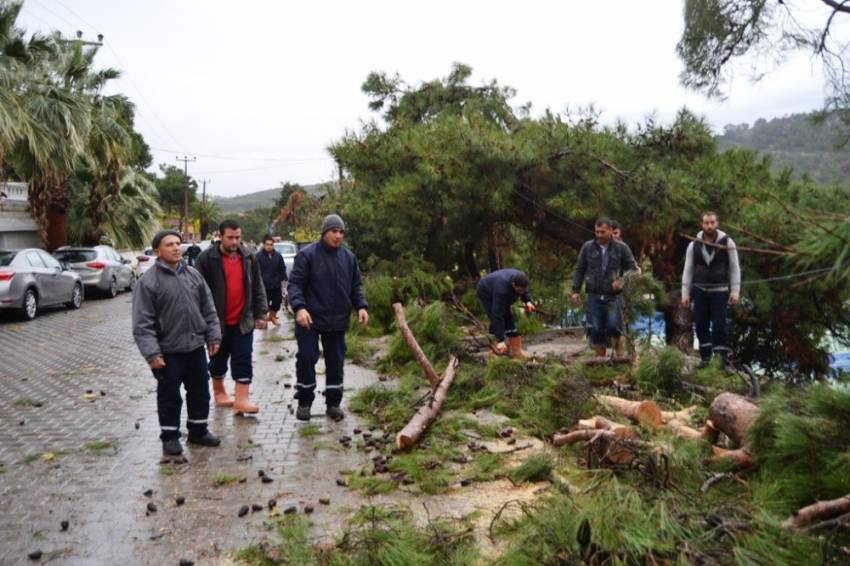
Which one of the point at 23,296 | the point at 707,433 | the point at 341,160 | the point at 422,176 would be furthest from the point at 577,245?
the point at 23,296

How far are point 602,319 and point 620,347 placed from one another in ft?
1.53

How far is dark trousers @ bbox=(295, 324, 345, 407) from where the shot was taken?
671cm

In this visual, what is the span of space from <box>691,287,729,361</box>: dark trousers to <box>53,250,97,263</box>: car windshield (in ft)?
62.0

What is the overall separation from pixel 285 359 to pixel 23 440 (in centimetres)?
461

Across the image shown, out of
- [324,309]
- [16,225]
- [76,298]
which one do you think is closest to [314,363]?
[324,309]

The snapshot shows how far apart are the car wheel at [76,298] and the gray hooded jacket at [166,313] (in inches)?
573

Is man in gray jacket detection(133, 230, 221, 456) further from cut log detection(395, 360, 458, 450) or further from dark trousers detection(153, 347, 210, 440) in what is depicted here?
cut log detection(395, 360, 458, 450)

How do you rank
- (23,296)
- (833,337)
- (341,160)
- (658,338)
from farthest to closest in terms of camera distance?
1. (23,296)
2. (341,160)
3. (833,337)
4. (658,338)

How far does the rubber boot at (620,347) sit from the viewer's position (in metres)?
8.17

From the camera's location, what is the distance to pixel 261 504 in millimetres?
4617

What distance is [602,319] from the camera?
863cm

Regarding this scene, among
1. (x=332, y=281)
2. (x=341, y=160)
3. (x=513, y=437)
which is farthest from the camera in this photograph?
(x=341, y=160)

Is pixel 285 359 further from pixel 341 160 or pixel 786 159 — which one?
pixel 786 159

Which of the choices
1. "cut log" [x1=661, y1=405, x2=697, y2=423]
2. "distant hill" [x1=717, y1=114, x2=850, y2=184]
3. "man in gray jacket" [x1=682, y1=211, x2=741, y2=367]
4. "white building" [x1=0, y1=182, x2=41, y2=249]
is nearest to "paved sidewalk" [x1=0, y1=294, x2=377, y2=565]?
"cut log" [x1=661, y1=405, x2=697, y2=423]
